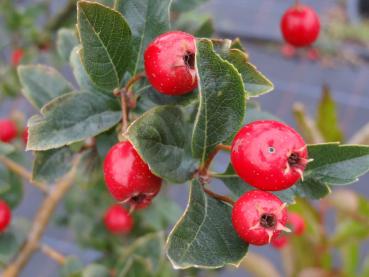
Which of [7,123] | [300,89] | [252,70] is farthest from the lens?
[300,89]

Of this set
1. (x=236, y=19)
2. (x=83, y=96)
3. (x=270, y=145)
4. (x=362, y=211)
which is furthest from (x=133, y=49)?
(x=236, y=19)

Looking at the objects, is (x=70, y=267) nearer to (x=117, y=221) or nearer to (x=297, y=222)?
(x=117, y=221)

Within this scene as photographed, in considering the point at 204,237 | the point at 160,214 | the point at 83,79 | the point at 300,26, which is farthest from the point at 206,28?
the point at 160,214

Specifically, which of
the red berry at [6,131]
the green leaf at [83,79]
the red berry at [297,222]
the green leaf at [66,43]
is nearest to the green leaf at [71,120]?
the green leaf at [83,79]

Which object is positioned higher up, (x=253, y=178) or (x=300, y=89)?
(x=253, y=178)

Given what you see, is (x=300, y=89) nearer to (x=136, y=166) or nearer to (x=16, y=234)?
(x=16, y=234)

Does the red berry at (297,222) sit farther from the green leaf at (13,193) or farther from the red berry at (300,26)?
the green leaf at (13,193)

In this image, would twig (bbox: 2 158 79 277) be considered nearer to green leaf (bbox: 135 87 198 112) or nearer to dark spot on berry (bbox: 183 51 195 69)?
green leaf (bbox: 135 87 198 112)
